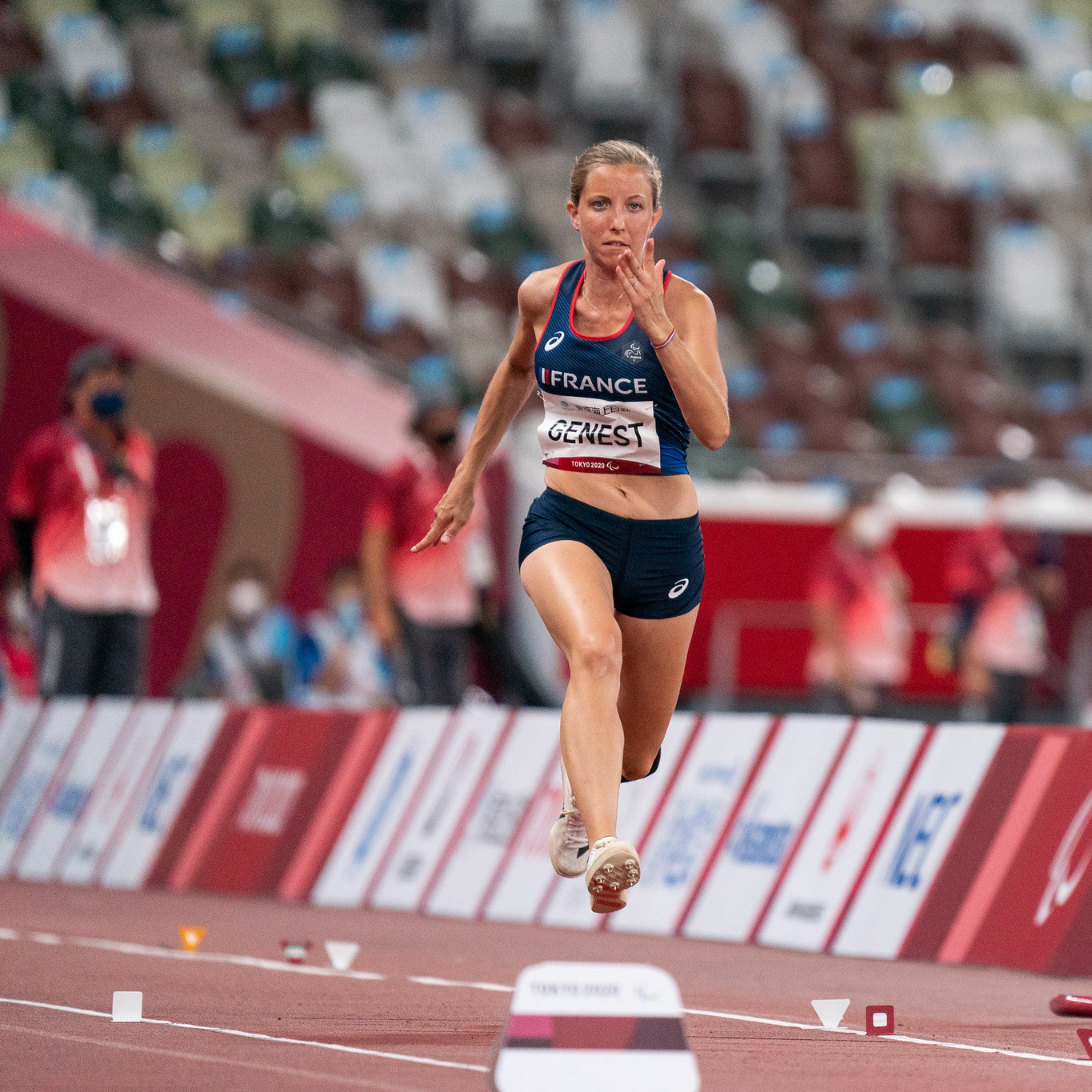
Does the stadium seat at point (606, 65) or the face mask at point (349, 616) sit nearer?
the face mask at point (349, 616)

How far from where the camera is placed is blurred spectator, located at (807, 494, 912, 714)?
1474cm

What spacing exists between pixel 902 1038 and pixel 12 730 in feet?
24.7

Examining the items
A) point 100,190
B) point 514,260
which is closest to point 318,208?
point 514,260

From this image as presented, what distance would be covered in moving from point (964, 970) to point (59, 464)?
5560mm

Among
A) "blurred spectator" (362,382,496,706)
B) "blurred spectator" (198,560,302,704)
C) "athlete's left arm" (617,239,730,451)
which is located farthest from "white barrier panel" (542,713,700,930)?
"blurred spectator" (198,560,302,704)

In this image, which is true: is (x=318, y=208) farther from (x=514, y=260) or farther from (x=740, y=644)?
(x=740, y=644)

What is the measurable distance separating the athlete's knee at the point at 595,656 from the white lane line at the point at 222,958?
57.9 inches

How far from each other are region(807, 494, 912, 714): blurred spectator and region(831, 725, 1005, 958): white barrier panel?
6.41m

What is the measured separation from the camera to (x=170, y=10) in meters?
22.8

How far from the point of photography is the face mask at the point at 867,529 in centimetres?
1491

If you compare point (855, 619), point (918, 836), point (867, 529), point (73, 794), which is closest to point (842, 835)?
point (918, 836)

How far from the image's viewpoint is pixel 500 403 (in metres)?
6.54

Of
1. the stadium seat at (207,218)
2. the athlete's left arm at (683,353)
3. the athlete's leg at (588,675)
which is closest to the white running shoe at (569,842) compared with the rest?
the athlete's leg at (588,675)

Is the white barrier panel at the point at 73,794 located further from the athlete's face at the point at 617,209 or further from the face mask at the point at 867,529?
the athlete's face at the point at 617,209
